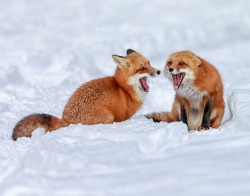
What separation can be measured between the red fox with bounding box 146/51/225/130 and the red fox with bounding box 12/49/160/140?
0.69 metres

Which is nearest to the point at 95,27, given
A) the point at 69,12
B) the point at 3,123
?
the point at 69,12

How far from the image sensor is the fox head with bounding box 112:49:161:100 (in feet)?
22.3

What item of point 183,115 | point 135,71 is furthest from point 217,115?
point 135,71

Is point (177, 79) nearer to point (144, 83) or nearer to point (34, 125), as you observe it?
point (144, 83)

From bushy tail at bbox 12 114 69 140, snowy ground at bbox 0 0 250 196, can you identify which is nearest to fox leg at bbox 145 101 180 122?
snowy ground at bbox 0 0 250 196

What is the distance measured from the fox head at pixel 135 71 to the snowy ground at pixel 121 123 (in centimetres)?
48

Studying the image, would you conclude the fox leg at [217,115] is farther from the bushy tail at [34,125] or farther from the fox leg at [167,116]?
the bushy tail at [34,125]

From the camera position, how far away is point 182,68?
5965 mm

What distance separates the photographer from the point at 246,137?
169 inches

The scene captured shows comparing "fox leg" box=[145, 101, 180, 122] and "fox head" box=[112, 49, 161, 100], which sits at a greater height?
"fox head" box=[112, 49, 161, 100]

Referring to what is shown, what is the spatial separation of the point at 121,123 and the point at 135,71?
A: 3.43ft

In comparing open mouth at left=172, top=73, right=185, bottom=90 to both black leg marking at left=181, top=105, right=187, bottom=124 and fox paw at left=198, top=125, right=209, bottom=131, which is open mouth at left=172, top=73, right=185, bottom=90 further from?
fox paw at left=198, top=125, right=209, bottom=131

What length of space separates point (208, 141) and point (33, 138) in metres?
2.49

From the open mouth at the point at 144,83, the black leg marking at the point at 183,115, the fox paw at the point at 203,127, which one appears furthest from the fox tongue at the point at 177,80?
the open mouth at the point at 144,83
